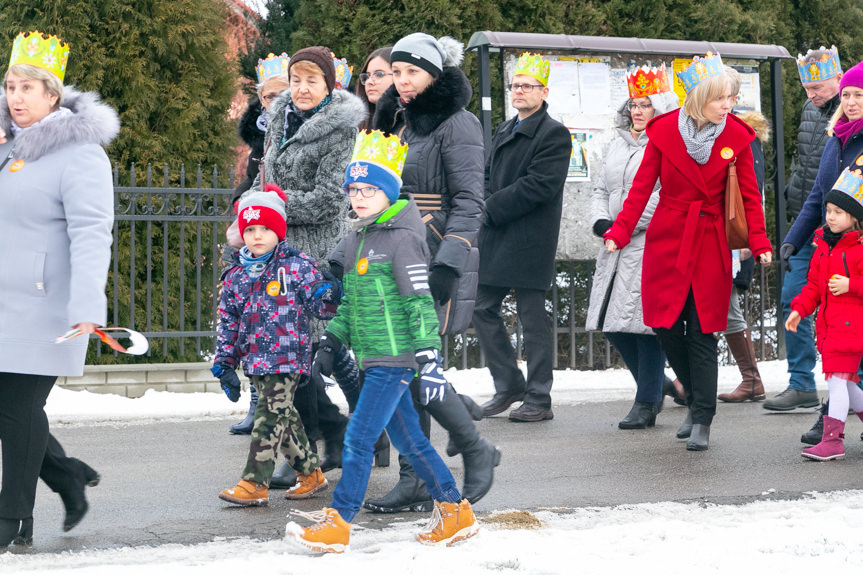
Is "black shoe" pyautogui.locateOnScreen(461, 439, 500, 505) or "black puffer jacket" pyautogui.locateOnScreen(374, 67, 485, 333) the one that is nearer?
→ "black shoe" pyautogui.locateOnScreen(461, 439, 500, 505)

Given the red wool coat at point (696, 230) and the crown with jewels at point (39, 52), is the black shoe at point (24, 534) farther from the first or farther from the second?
the red wool coat at point (696, 230)

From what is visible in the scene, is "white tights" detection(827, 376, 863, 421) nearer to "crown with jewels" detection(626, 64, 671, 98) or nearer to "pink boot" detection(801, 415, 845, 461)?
"pink boot" detection(801, 415, 845, 461)

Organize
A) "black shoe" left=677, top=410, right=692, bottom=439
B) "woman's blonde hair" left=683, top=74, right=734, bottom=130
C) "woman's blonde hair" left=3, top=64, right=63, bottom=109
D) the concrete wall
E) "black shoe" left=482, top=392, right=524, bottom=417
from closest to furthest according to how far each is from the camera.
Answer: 1. "woman's blonde hair" left=3, top=64, right=63, bottom=109
2. "woman's blonde hair" left=683, top=74, right=734, bottom=130
3. "black shoe" left=677, top=410, right=692, bottom=439
4. "black shoe" left=482, top=392, right=524, bottom=417
5. the concrete wall

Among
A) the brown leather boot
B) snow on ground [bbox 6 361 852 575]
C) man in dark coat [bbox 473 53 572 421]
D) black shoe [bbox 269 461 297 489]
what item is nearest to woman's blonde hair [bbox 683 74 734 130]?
man in dark coat [bbox 473 53 572 421]

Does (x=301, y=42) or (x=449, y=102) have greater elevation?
(x=301, y=42)

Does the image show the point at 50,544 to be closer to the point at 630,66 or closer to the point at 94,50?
the point at 94,50

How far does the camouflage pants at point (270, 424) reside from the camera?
17.4ft

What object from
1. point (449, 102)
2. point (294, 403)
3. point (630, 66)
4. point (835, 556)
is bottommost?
point (835, 556)

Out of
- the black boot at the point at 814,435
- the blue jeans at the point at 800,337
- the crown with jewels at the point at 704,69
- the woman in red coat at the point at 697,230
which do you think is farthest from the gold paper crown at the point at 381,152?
the blue jeans at the point at 800,337

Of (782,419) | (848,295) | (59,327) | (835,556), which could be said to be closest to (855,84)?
(848,295)

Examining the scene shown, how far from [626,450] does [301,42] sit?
5552mm

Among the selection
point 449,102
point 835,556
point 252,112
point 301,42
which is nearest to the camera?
point 835,556

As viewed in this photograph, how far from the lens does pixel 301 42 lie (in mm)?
10852

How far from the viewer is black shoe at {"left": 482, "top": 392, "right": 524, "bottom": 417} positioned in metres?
8.03
